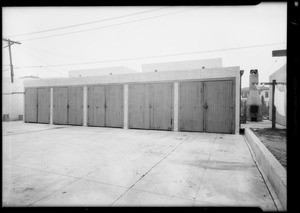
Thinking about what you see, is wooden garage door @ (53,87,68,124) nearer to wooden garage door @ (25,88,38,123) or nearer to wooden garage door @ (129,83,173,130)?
wooden garage door @ (25,88,38,123)

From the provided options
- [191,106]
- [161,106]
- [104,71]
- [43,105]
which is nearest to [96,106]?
[161,106]

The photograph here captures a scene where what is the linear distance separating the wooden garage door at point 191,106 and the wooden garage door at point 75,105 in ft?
23.0

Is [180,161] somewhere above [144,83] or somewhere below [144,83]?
below

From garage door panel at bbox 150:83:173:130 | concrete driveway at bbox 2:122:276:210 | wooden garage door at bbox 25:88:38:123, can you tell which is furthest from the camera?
wooden garage door at bbox 25:88:38:123

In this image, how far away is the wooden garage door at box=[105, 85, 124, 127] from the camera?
12.3 metres

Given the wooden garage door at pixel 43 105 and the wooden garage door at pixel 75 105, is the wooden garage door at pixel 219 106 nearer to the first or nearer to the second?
the wooden garage door at pixel 75 105

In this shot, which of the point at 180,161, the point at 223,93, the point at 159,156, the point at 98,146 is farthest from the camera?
the point at 223,93

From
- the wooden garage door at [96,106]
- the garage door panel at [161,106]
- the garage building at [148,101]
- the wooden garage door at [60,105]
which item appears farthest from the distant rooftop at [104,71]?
the garage door panel at [161,106]

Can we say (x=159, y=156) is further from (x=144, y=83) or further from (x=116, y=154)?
(x=144, y=83)

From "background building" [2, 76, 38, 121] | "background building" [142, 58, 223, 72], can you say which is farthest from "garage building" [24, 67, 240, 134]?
"background building" [142, 58, 223, 72]

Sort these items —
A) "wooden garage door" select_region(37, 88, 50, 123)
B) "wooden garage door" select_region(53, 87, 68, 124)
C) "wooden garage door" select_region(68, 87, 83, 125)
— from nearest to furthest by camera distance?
"wooden garage door" select_region(68, 87, 83, 125)
"wooden garage door" select_region(53, 87, 68, 124)
"wooden garage door" select_region(37, 88, 50, 123)
